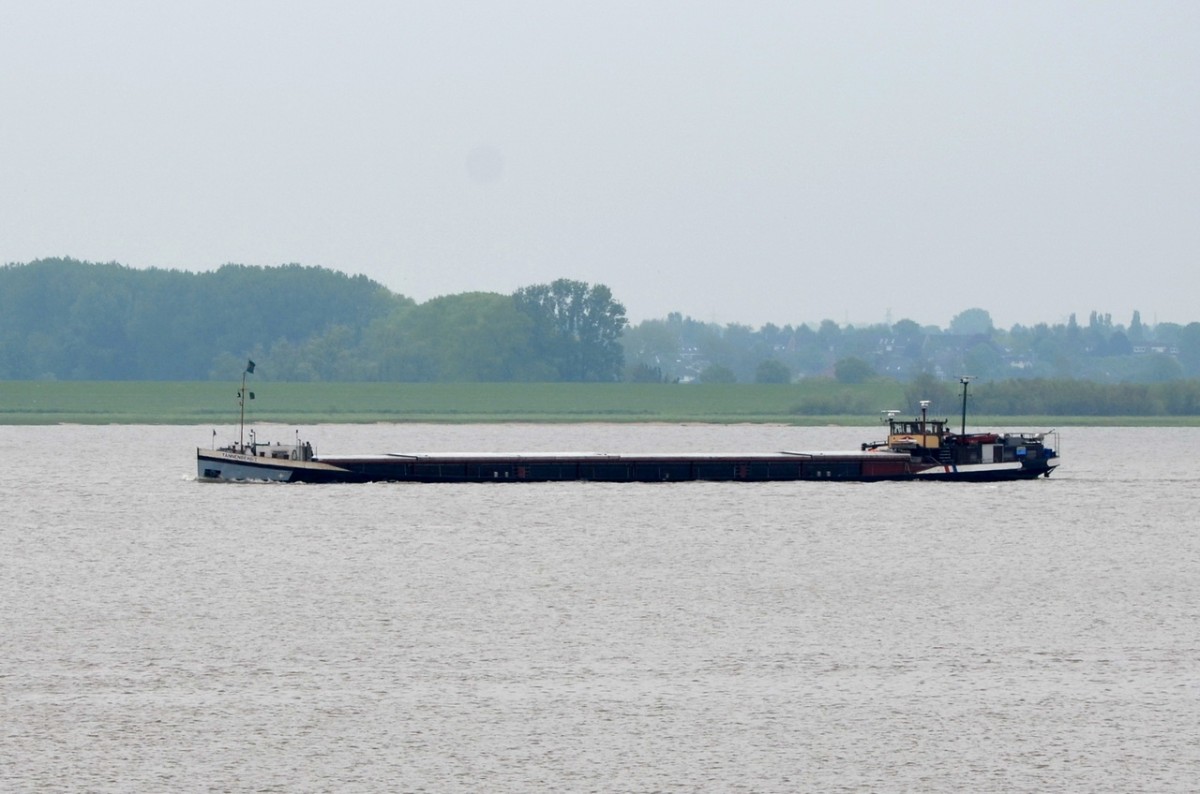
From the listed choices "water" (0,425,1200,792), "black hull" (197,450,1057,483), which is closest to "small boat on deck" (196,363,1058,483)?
"black hull" (197,450,1057,483)

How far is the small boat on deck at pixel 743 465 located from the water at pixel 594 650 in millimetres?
16837

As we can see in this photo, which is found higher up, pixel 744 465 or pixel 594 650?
pixel 744 465

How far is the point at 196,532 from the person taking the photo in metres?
72.2

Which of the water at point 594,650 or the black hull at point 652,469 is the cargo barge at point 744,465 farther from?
the water at point 594,650

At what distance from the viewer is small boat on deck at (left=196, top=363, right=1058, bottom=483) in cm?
10031

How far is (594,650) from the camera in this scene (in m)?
42.3

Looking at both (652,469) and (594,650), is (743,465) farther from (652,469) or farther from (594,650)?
(594,650)

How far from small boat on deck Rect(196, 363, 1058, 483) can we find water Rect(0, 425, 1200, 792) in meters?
16.8

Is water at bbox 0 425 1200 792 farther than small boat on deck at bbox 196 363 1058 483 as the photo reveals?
No

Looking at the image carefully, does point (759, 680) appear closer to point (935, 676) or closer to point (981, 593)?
point (935, 676)

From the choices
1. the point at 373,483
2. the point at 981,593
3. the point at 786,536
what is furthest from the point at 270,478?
the point at 981,593

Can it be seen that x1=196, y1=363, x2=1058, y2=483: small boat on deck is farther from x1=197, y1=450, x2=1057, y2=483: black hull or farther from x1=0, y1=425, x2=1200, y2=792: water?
x1=0, y1=425, x2=1200, y2=792: water

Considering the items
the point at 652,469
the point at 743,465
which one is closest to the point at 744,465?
the point at 743,465

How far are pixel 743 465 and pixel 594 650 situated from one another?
62.3 m
